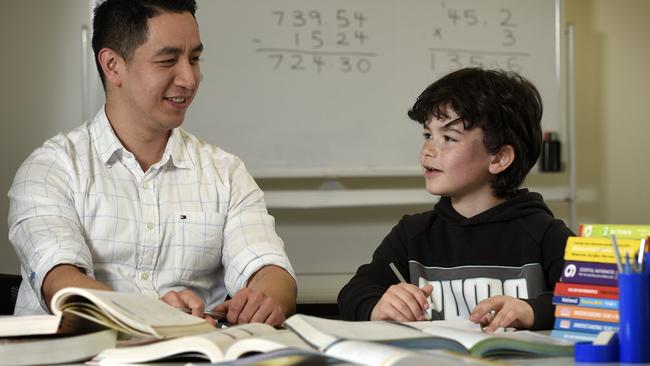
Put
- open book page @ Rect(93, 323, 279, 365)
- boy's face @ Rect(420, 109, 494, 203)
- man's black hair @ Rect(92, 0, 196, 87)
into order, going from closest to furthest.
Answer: open book page @ Rect(93, 323, 279, 365), boy's face @ Rect(420, 109, 494, 203), man's black hair @ Rect(92, 0, 196, 87)

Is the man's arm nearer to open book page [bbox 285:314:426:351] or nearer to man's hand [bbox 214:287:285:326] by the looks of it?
man's hand [bbox 214:287:285:326]

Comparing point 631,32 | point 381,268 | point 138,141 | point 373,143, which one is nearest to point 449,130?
point 381,268

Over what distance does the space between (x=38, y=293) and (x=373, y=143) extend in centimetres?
184

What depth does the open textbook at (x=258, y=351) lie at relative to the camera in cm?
85

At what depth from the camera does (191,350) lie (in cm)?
94

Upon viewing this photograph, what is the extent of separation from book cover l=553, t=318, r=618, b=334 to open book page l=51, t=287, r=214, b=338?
1.50ft

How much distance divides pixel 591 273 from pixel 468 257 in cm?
60

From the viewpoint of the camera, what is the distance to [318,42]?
3.29 metres

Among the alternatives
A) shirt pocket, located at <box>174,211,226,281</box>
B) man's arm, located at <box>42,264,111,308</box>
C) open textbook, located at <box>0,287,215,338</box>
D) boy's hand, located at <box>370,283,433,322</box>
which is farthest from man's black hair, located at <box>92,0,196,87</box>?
open textbook, located at <box>0,287,215,338</box>

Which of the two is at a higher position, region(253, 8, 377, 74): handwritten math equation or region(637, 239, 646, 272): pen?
region(253, 8, 377, 74): handwritten math equation

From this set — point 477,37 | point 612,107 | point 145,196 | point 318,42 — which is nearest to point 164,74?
point 145,196

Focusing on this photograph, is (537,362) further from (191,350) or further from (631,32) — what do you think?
(631,32)

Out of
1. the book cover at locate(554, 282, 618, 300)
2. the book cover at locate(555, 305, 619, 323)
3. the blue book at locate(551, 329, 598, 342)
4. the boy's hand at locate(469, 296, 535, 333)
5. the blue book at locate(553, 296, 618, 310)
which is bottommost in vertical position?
the boy's hand at locate(469, 296, 535, 333)

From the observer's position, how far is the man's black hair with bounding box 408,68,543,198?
5.84 ft
